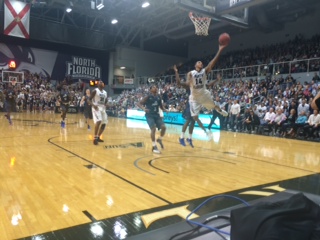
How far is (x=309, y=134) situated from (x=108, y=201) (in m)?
10.1

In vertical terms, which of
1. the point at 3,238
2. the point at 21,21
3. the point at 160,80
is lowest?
the point at 3,238

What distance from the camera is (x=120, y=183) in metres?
4.21

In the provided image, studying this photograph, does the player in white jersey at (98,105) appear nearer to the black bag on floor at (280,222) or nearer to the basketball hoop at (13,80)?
the black bag on floor at (280,222)

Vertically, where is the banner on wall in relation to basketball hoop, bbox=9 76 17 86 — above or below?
above

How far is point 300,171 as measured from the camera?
5.39m

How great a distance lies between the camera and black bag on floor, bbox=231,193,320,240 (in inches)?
58.2

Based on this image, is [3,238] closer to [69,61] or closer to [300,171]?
[300,171]

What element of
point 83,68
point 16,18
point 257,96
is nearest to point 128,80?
point 83,68

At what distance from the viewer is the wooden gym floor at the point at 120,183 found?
2.82 meters

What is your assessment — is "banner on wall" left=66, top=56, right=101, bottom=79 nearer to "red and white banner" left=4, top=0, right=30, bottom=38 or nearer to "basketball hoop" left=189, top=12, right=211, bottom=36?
"red and white banner" left=4, top=0, right=30, bottom=38

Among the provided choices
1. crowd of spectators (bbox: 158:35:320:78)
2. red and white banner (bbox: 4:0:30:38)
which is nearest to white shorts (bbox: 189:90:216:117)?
crowd of spectators (bbox: 158:35:320:78)

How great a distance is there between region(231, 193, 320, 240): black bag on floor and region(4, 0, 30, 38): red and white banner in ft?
69.2

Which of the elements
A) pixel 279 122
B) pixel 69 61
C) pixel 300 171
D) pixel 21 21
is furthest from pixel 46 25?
pixel 300 171

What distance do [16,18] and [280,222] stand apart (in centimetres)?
2142
